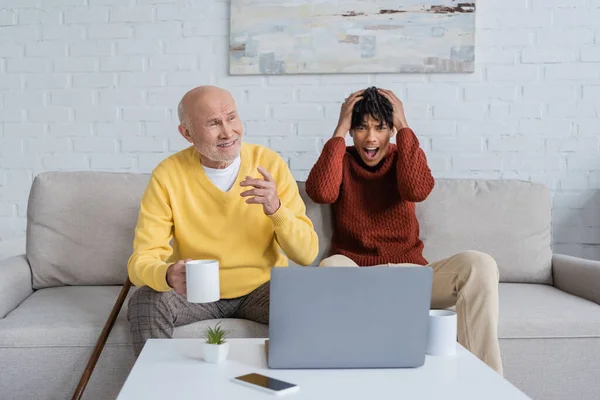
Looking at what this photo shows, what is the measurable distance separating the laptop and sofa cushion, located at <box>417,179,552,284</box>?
1.22m

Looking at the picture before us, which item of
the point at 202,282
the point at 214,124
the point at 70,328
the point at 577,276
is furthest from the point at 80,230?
the point at 577,276

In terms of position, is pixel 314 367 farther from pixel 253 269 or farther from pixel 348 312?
pixel 253 269

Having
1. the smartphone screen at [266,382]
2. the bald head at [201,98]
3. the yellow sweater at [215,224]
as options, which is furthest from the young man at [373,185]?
the smartphone screen at [266,382]

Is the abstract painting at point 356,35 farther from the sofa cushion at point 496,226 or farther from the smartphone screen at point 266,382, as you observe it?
the smartphone screen at point 266,382

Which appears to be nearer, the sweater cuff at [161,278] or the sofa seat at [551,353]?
the sweater cuff at [161,278]

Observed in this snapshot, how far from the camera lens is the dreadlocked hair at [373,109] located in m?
2.46

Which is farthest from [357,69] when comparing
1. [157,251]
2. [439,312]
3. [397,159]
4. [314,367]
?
[314,367]

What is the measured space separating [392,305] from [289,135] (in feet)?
6.00

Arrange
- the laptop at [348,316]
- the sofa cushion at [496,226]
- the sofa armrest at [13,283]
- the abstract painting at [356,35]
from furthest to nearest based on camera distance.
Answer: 1. the abstract painting at [356,35]
2. the sofa cushion at [496,226]
3. the sofa armrest at [13,283]
4. the laptop at [348,316]

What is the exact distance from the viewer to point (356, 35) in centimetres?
301

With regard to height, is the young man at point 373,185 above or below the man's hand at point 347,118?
below

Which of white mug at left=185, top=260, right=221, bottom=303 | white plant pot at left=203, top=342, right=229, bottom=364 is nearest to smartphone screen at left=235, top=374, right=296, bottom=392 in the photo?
white plant pot at left=203, top=342, right=229, bottom=364

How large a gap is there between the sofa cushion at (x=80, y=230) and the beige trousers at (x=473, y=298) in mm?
1148

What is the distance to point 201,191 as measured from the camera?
2111 mm
